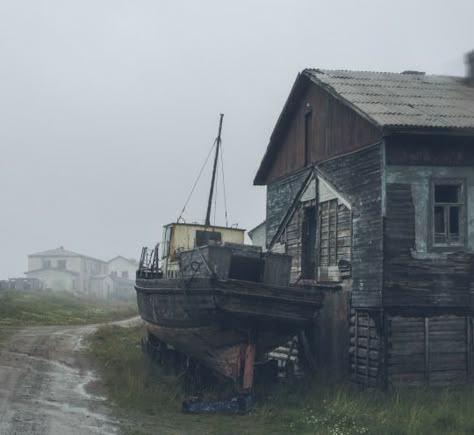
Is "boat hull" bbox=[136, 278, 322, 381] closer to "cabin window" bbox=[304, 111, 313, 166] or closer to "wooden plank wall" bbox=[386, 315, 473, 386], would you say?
"wooden plank wall" bbox=[386, 315, 473, 386]

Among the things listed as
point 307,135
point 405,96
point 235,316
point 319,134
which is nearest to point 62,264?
point 307,135

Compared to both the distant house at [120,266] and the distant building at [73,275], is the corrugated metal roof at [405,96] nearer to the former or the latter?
the distant building at [73,275]

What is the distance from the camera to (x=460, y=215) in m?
13.9

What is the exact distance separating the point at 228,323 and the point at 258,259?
2.08 m

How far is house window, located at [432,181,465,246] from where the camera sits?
45.2 ft

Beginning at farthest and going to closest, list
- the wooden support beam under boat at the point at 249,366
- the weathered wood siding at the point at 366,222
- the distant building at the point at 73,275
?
1. the distant building at the point at 73,275
2. the weathered wood siding at the point at 366,222
3. the wooden support beam under boat at the point at 249,366

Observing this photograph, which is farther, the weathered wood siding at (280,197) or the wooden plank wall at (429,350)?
the weathered wood siding at (280,197)

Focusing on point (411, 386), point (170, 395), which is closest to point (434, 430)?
point (411, 386)

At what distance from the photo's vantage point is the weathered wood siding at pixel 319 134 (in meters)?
14.9

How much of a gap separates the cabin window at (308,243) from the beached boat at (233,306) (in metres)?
3.07

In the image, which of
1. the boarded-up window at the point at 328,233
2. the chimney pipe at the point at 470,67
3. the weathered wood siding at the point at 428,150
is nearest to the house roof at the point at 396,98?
the chimney pipe at the point at 470,67

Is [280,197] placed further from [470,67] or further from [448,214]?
[470,67]

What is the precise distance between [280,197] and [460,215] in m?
6.71

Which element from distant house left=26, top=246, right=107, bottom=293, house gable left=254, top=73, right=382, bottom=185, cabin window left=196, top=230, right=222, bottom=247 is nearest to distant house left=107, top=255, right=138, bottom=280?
distant house left=26, top=246, right=107, bottom=293
